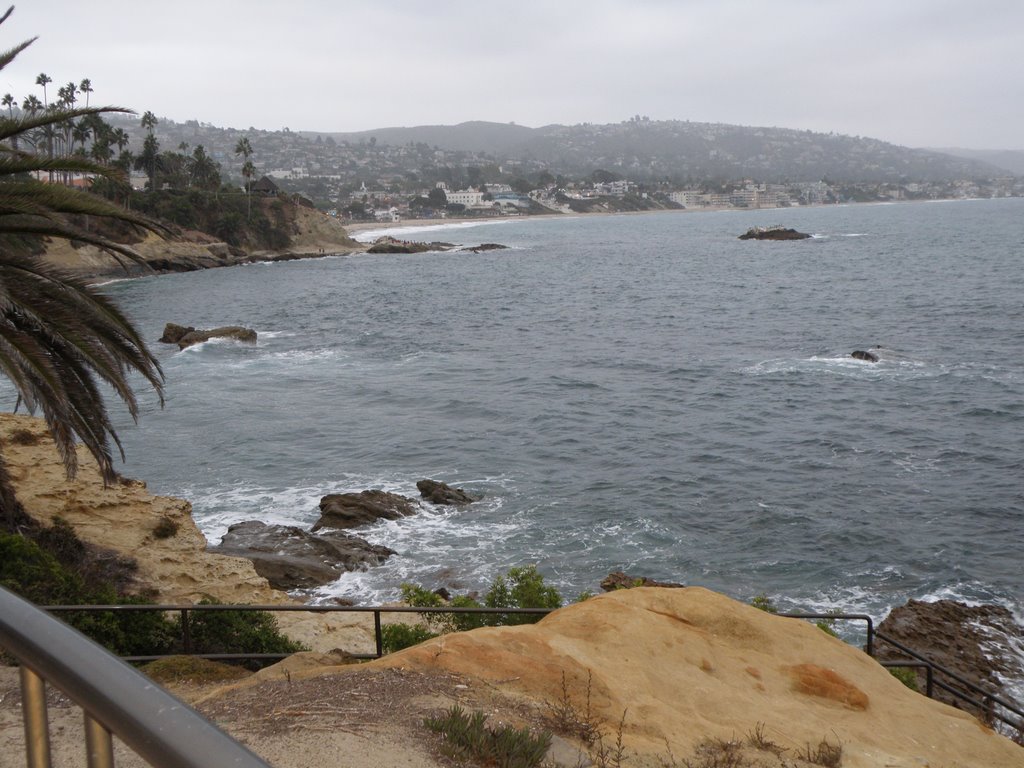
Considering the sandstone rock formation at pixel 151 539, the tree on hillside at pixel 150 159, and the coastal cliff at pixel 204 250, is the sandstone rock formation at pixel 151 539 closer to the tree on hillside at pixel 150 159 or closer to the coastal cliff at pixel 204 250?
the coastal cliff at pixel 204 250

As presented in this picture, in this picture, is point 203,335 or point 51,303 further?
point 203,335

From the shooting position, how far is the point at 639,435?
27.8 metres

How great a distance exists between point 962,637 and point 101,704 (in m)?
16.6

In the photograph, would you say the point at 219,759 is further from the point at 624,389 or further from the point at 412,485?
the point at 624,389

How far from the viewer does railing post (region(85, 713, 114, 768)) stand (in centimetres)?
138

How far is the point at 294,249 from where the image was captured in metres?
105

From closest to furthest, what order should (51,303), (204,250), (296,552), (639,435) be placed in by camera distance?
(51,303)
(296,552)
(639,435)
(204,250)

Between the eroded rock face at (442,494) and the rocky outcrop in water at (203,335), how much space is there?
2519 centimetres

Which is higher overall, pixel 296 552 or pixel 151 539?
pixel 151 539

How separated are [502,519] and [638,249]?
98.0m

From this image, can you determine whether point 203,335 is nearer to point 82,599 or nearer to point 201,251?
point 82,599

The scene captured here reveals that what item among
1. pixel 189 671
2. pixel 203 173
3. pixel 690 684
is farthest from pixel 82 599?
pixel 203 173

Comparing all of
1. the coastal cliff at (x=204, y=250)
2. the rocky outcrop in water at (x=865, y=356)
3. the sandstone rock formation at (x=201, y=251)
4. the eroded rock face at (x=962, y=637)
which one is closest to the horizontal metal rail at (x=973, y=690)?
the eroded rock face at (x=962, y=637)

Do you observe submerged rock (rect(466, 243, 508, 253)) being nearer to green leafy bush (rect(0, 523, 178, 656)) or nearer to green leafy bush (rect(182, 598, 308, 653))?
green leafy bush (rect(0, 523, 178, 656))
